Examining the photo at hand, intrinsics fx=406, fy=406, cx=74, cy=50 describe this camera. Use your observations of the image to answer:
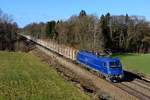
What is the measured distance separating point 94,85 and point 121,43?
9128cm

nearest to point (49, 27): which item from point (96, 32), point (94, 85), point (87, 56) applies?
point (96, 32)

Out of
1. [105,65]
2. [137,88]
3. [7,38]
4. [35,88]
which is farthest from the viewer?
[7,38]

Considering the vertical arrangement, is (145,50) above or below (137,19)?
below

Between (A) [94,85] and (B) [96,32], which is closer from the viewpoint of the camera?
(A) [94,85]

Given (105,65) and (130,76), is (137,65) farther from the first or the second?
(105,65)

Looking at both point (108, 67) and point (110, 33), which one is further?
point (110, 33)

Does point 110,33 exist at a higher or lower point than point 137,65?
higher

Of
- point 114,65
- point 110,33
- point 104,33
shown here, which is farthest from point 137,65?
point 110,33

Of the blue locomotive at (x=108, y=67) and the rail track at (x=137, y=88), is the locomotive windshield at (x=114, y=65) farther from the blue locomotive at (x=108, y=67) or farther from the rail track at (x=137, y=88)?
the rail track at (x=137, y=88)

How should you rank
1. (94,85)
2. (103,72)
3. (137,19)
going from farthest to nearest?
1. (137,19)
2. (103,72)
3. (94,85)

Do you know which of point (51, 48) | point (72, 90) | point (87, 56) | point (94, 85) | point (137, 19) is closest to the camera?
point (72, 90)

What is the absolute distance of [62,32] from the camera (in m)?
136

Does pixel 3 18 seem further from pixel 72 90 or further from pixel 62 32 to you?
pixel 72 90

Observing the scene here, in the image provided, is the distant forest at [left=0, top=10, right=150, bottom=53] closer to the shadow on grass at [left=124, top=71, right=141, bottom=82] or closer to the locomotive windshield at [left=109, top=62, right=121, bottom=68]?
the shadow on grass at [left=124, top=71, right=141, bottom=82]
